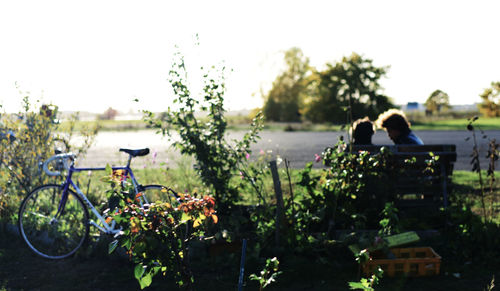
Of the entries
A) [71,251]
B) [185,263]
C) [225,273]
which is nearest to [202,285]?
[225,273]

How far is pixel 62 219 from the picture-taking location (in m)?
5.42

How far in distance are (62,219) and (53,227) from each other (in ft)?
0.45

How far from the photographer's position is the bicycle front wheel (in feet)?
17.0

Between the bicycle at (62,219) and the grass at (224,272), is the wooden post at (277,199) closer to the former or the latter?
the grass at (224,272)

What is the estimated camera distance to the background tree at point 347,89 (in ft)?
132

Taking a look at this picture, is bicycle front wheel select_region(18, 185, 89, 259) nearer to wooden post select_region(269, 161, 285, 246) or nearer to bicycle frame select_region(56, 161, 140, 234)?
bicycle frame select_region(56, 161, 140, 234)

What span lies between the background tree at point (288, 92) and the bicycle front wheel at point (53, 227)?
43.5 metres

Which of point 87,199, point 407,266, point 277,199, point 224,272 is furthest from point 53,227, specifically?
point 407,266

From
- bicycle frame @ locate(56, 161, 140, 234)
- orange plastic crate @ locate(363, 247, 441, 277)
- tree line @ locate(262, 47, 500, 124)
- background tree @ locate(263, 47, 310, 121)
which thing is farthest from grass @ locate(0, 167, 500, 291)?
background tree @ locate(263, 47, 310, 121)

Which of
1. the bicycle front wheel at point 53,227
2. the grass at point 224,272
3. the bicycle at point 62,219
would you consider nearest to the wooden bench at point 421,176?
the grass at point 224,272

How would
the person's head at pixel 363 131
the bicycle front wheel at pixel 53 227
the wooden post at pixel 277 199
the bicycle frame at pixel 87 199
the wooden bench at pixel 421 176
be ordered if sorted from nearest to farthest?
the wooden post at pixel 277 199 < the bicycle frame at pixel 87 199 < the bicycle front wheel at pixel 53 227 < the wooden bench at pixel 421 176 < the person's head at pixel 363 131

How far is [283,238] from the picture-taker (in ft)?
15.6

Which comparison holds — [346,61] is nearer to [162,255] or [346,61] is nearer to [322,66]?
[322,66]

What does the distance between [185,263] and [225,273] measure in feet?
5.55
